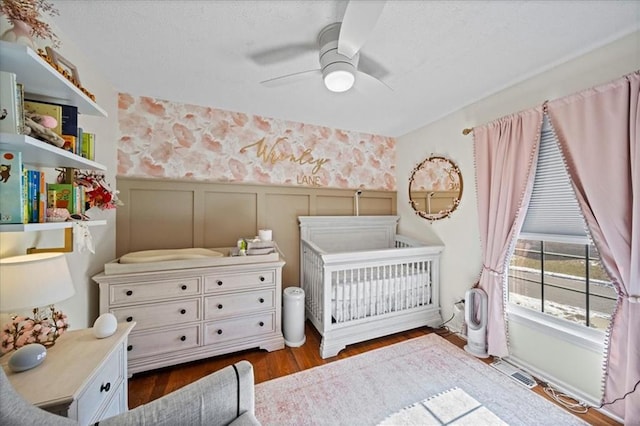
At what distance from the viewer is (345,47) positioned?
49.5 inches

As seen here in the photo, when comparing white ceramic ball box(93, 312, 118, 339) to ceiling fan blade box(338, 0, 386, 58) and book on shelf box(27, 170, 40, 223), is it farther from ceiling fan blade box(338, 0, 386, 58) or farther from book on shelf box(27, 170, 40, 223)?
ceiling fan blade box(338, 0, 386, 58)

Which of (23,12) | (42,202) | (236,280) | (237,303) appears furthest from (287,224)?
(23,12)

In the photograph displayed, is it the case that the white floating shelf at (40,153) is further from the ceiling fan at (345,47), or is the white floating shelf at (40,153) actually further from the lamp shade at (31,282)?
the ceiling fan at (345,47)

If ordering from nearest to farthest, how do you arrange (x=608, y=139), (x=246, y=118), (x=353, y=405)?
(x=608, y=139), (x=353, y=405), (x=246, y=118)

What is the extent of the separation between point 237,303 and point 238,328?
0.23 metres

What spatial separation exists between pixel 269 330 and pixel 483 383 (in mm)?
1770

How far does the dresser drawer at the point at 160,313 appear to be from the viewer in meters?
1.83

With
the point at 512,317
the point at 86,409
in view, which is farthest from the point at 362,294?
the point at 86,409

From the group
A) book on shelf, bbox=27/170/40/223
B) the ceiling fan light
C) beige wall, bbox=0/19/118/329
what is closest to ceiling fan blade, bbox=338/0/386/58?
the ceiling fan light

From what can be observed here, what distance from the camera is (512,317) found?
6.63ft

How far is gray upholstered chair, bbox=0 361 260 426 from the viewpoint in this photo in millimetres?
645

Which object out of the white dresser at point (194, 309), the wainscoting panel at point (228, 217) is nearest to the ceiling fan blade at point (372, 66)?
the wainscoting panel at point (228, 217)

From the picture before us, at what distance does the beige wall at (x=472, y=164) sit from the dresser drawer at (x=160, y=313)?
257 cm

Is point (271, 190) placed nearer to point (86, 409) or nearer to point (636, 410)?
point (86, 409)
